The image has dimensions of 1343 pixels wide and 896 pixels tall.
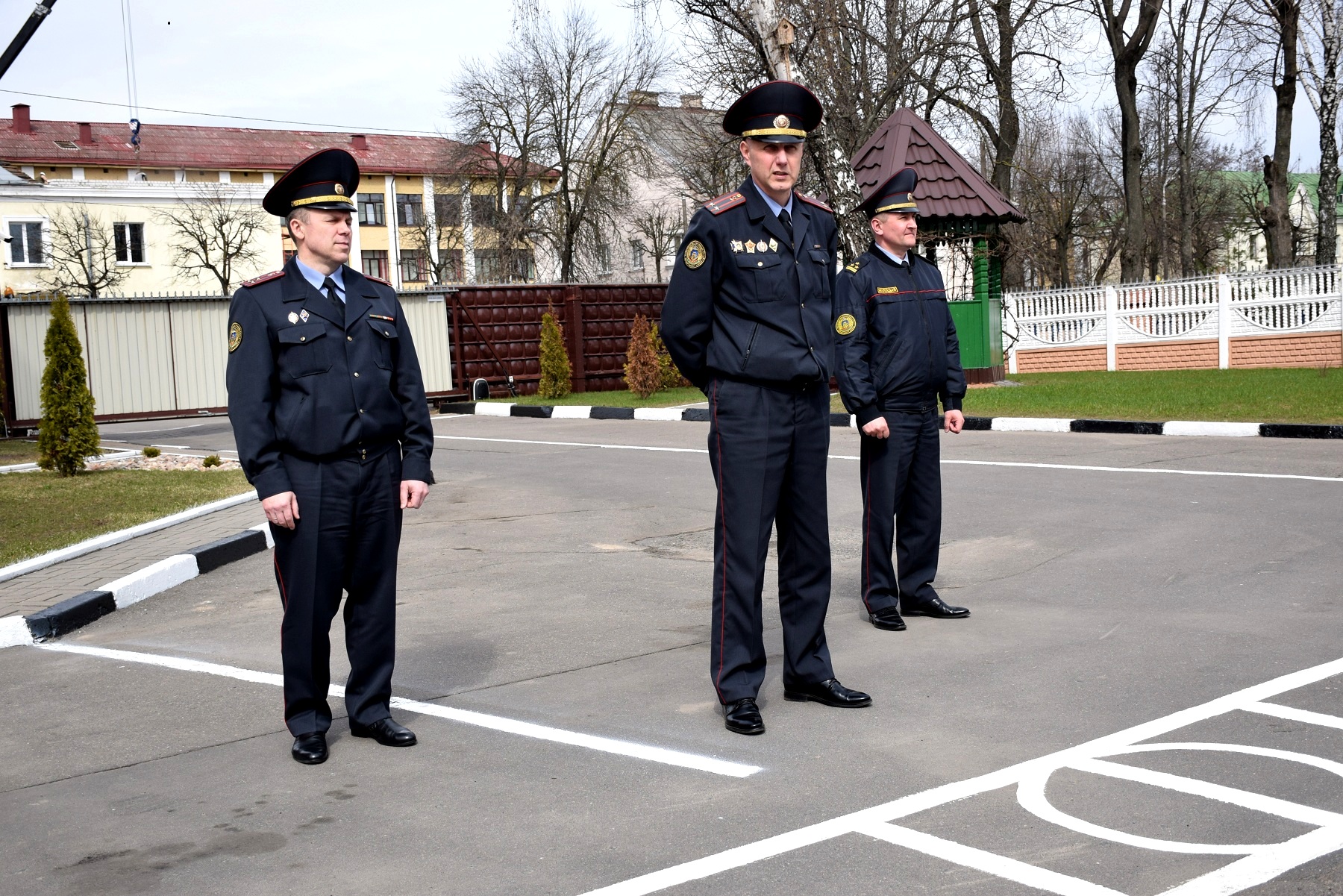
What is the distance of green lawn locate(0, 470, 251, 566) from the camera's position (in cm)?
1002

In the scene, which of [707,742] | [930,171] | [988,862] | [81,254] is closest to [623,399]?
[930,171]

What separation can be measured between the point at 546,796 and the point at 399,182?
75880mm

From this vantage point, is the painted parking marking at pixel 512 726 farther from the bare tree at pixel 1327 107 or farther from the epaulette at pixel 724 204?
the bare tree at pixel 1327 107

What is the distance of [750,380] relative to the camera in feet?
16.2

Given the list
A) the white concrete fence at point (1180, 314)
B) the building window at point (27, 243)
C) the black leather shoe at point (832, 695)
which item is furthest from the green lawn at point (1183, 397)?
the building window at point (27, 243)

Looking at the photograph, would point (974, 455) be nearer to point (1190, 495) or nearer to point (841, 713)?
point (1190, 495)

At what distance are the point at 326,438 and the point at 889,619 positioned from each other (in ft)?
9.86

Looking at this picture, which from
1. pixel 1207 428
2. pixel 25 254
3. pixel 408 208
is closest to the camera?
pixel 1207 428

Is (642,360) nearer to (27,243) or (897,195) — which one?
(897,195)

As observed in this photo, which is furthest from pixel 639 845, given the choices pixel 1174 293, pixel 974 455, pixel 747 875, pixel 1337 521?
pixel 1174 293

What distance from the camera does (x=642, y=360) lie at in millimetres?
25234

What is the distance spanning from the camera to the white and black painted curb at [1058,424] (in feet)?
46.9

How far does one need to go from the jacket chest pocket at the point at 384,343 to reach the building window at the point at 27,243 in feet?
174

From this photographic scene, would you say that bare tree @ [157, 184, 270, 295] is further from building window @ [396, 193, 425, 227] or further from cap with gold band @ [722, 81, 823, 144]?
cap with gold band @ [722, 81, 823, 144]
